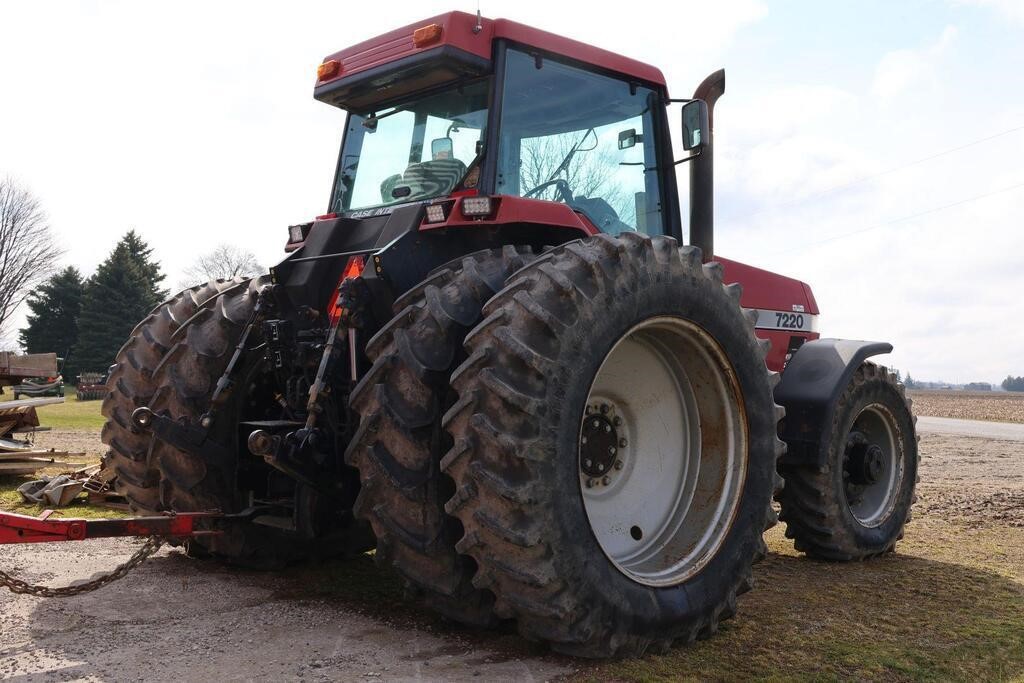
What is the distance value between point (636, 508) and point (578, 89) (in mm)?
2391

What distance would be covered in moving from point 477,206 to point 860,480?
12.1 feet

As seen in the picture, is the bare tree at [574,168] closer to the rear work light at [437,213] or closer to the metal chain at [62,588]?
→ the rear work light at [437,213]

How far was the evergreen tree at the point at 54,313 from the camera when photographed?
48.6 m

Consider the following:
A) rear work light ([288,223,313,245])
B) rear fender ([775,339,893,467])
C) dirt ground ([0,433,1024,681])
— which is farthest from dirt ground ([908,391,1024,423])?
rear work light ([288,223,313,245])

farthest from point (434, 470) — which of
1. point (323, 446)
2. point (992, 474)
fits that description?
point (992, 474)

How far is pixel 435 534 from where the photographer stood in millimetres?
3686

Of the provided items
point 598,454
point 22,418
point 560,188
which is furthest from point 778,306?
point 22,418

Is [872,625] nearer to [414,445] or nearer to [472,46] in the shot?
[414,445]

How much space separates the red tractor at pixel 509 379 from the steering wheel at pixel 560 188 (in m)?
0.02

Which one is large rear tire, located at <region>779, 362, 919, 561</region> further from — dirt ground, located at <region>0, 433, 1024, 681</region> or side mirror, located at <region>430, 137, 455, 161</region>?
side mirror, located at <region>430, 137, 455, 161</region>

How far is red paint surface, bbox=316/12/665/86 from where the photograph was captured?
4633 millimetres

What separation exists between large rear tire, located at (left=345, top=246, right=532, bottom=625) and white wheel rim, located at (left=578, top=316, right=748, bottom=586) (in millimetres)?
830

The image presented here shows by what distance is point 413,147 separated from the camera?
5215mm

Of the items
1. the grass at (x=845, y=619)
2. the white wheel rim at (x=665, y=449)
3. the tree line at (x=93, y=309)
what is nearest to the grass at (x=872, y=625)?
the grass at (x=845, y=619)
